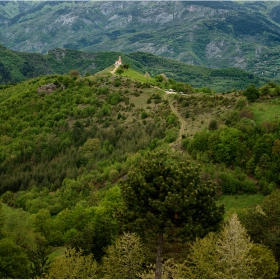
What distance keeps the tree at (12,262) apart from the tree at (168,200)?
668 inches

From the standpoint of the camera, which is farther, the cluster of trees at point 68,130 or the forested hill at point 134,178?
the cluster of trees at point 68,130

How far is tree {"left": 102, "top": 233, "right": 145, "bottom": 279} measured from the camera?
32406 mm

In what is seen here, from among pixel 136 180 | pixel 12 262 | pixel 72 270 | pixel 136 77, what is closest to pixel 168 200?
pixel 136 180

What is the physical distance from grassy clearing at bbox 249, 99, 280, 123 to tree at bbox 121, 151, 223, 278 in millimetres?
40969

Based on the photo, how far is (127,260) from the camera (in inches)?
1307

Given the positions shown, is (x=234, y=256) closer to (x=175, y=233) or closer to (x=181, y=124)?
(x=175, y=233)

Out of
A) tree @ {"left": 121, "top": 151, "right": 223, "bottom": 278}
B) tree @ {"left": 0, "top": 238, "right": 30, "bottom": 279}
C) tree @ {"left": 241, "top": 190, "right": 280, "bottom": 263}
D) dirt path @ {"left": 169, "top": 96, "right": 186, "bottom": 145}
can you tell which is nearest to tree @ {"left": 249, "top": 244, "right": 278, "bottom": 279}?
tree @ {"left": 241, "top": 190, "right": 280, "bottom": 263}

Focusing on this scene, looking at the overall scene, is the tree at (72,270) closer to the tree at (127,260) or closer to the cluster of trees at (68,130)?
the tree at (127,260)

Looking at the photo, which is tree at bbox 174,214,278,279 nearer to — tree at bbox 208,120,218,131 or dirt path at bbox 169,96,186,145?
tree at bbox 208,120,218,131

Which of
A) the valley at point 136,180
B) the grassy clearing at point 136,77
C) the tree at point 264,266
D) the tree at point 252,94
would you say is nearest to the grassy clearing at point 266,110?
the valley at point 136,180

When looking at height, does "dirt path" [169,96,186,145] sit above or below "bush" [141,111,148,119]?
above

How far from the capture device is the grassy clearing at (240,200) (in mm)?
55141

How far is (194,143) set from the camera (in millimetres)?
67375

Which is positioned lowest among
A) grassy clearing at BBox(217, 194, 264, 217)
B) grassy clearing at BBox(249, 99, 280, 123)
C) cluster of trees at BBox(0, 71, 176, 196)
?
cluster of trees at BBox(0, 71, 176, 196)
